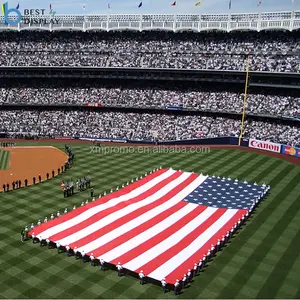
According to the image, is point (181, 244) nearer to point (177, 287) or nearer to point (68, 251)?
point (177, 287)

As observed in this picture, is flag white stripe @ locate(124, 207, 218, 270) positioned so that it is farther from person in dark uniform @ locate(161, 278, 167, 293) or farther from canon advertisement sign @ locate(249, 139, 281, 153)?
canon advertisement sign @ locate(249, 139, 281, 153)

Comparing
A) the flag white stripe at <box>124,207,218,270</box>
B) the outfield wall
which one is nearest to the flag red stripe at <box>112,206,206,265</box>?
the flag white stripe at <box>124,207,218,270</box>

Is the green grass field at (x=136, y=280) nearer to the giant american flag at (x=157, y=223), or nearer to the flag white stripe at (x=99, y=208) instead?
the giant american flag at (x=157, y=223)

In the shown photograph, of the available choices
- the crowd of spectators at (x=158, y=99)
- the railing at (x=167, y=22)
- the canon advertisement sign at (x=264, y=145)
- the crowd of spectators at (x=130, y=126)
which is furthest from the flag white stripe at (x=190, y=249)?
the railing at (x=167, y=22)

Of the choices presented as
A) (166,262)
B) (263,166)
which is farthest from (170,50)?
(166,262)

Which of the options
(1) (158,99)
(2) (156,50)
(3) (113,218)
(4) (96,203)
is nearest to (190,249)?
(3) (113,218)
